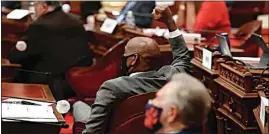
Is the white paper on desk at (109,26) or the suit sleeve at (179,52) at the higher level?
the white paper on desk at (109,26)

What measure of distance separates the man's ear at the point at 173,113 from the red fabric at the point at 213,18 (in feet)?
12.1

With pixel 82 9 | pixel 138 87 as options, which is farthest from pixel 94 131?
→ pixel 82 9

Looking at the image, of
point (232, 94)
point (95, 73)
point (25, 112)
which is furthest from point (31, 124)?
point (95, 73)

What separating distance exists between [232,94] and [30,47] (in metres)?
2.17

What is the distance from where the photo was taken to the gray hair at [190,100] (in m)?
1.76

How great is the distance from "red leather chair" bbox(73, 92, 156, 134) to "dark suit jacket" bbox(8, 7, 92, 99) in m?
2.03

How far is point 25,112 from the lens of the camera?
2.82 meters

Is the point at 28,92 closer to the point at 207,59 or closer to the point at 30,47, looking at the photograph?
the point at 207,59

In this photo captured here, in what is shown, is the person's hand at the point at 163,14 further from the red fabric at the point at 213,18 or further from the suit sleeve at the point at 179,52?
the red fabric at the point at 213,18

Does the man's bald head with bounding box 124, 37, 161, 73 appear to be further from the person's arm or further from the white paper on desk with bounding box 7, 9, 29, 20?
the white paper on desk with bounding box 7, 9, 29, 20

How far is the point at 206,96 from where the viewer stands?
1.83 m

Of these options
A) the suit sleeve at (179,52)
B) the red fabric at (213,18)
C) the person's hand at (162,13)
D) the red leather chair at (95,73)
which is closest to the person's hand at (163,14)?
the person's hand at (162,13)

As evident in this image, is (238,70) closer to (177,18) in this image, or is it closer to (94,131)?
(94,131)

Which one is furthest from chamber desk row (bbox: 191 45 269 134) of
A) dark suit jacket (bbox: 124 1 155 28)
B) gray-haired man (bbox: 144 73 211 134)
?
dark suit jacket (bbox: 124 1 155 28)
